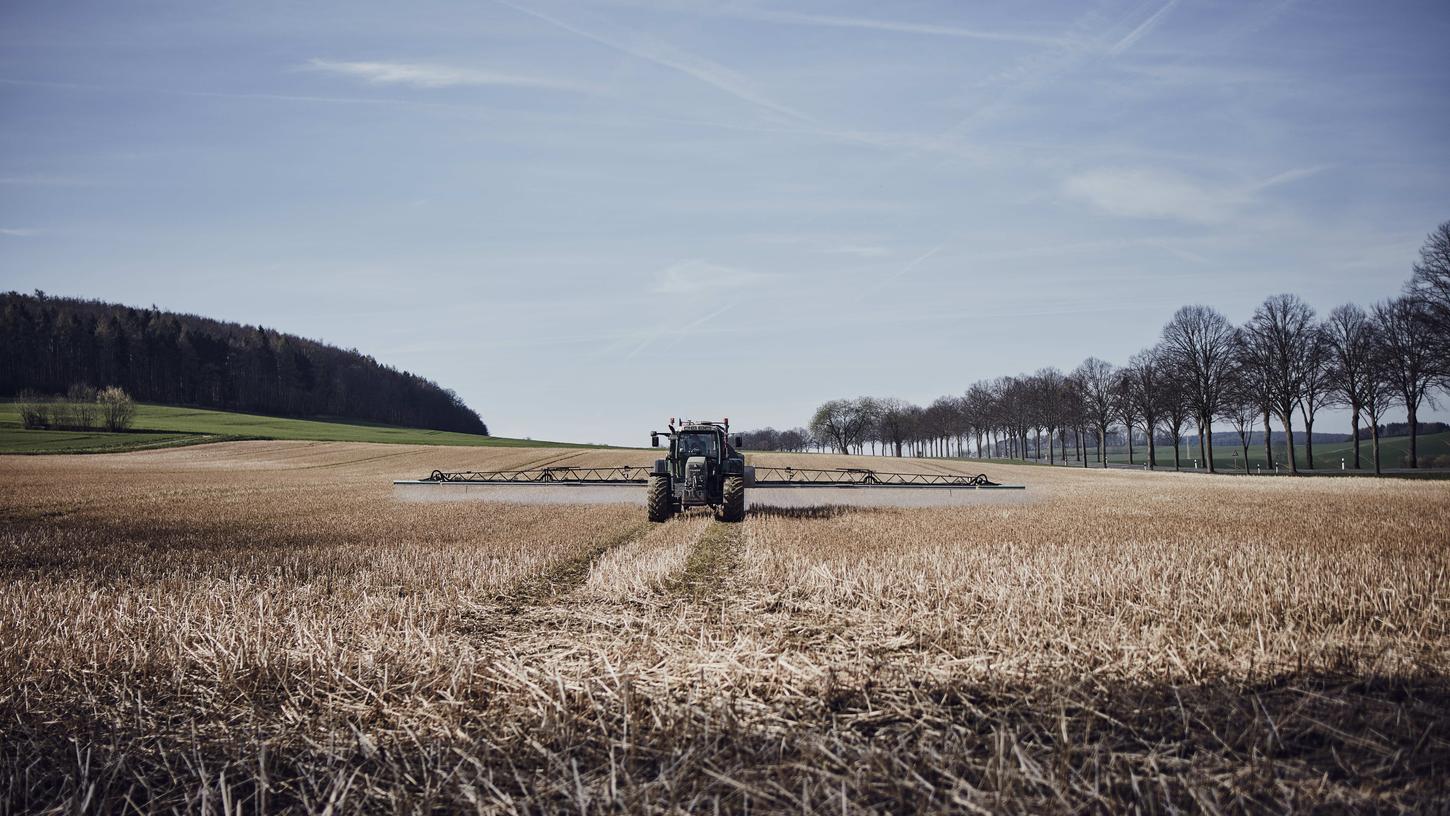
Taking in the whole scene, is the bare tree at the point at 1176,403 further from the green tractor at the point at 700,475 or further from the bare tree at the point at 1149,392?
the green tractor at the point at 700,475

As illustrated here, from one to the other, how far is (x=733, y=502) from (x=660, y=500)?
5.79 feet

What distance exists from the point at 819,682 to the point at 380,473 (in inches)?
1637

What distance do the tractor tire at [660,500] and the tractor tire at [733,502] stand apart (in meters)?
1.37

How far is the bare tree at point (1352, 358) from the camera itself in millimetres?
48406

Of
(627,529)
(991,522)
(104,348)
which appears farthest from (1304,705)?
(104,348)

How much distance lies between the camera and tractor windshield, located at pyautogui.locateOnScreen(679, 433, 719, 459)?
18.8 m

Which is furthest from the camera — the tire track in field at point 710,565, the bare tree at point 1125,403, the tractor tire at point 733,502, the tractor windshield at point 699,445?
the bare tree at point 1125,403

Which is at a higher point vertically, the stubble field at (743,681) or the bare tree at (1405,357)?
the bare tree at (1405,357)

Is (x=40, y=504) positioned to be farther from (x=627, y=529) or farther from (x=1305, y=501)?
(x=1305, y=501)

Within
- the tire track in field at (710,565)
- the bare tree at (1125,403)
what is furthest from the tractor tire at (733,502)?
the bare tree at (1125,403)

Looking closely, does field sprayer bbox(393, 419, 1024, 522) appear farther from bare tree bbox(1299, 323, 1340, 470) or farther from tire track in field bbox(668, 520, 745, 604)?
bare tree bbox(1299, 323, 1340, 470)

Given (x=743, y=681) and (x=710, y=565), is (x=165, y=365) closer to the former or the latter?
(x=710, y=565)

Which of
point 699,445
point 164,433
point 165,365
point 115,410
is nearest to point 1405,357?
point 699,445

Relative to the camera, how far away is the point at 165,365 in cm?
11119
